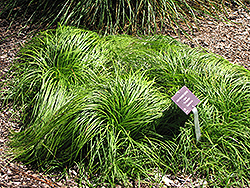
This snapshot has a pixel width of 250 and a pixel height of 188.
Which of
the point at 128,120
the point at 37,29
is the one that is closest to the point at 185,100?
the point at 128,120

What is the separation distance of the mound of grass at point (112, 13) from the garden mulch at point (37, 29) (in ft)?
0.67

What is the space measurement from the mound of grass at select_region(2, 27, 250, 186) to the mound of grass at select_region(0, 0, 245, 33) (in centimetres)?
101

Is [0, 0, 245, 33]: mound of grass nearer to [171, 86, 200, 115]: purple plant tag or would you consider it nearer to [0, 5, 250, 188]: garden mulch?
[0, 5, 250, 188]: garden mulch

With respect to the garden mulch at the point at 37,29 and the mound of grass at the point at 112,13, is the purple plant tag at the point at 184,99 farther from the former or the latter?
the mound of grass at the point at 112,13

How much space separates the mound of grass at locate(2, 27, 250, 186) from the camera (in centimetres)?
276

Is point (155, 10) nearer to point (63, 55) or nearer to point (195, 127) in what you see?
point (63, 55)

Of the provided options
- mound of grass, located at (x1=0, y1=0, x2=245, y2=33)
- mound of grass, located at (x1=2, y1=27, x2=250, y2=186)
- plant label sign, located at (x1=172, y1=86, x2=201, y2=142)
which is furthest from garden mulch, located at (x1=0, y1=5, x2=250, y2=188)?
plant label sign, located at (x1=172, y1=86, x2=201, y2=142)

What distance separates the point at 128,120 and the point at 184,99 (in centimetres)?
54

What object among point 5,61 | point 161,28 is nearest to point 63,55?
point 5,61

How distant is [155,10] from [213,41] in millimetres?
942

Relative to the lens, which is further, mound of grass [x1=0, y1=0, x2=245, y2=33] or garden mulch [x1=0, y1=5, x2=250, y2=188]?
mound of grass [x1=0, y1=0, x2=245, y2=33]

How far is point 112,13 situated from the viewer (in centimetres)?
450

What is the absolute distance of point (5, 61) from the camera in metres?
3.81

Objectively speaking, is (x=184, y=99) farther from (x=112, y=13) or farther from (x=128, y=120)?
(x=112, y=13)
